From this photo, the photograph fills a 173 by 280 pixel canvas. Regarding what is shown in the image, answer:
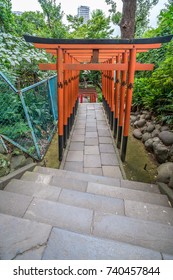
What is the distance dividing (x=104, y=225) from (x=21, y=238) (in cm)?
74

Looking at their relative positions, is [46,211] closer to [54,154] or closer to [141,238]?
[141,238]

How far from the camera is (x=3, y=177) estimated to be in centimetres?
225

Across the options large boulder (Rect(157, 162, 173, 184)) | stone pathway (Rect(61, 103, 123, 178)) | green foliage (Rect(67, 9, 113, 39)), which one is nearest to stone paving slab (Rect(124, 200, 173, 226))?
large boulder (Rect(157, 162, 173, 184))

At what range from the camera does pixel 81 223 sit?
1570 millimetres

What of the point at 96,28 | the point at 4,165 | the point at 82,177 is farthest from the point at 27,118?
the point at 96,28

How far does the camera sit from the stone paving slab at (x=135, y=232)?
1.43 metres

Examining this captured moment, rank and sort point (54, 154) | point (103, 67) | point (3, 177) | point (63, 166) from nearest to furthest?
1. point (3, 177)
2. point (103, 67)
3. point (63, 166)
4. point (54, 154)

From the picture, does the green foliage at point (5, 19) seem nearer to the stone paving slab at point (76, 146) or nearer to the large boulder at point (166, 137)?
the stone paving slab at point (76, 146)

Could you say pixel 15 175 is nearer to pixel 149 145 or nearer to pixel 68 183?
pixel 68 183

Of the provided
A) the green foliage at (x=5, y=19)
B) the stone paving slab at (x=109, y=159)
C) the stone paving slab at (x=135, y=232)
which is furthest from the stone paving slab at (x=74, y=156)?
the green foliage at (x=5, y=19)
